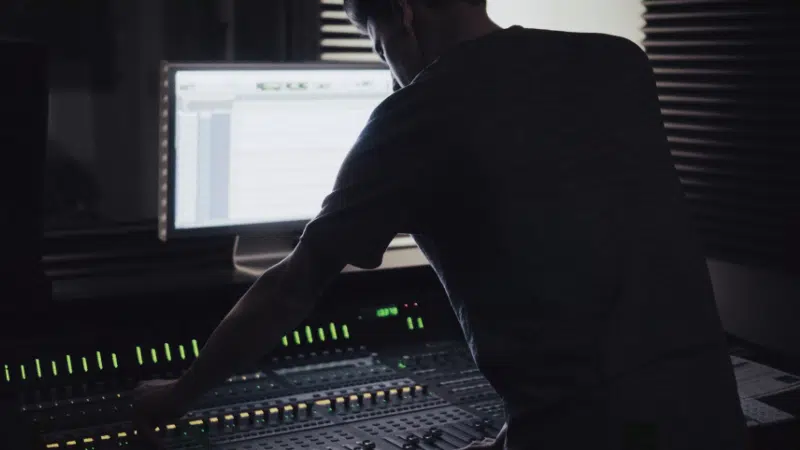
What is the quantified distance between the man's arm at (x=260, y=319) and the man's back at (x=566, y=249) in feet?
0.57

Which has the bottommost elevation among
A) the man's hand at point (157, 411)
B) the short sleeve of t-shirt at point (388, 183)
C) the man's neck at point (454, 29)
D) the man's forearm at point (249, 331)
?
the man's hand at point (157, 411)

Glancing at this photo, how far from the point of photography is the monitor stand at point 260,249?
2.46 m

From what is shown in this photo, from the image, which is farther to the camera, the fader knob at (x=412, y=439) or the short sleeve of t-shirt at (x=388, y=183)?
the fader knob at (x=412, y=439)

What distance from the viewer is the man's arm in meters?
1.37

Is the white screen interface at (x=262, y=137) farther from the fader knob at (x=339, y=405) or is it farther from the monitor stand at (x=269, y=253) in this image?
the fader knob at (x=339, y=405)

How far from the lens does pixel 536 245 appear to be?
1.39m

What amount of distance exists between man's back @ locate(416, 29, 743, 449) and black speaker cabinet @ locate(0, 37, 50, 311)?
786 mm

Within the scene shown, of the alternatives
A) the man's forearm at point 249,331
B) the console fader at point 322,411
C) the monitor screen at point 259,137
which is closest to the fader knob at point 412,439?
the console fader at point 322,411

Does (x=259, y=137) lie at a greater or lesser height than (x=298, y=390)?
greater

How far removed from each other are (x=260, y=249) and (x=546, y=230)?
1298mm

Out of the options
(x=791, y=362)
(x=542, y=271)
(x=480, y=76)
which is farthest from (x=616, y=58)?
(x=791, y=362)

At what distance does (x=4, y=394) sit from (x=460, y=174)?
2.99 feet

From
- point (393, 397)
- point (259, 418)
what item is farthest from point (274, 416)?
point (393, 397)

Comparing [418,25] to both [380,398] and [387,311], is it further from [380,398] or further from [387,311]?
[387,311]
